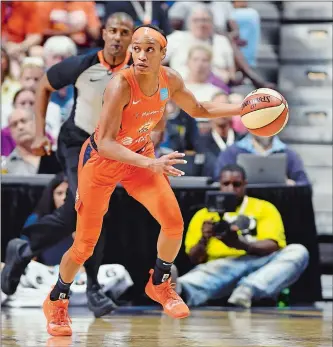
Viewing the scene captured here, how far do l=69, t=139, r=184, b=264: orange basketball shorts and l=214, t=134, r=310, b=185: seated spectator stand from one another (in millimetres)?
3488

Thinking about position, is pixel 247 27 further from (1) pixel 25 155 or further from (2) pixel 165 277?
(2) pixel 165 277

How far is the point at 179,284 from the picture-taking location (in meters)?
8.92

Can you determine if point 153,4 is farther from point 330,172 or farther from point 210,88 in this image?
point 330,172

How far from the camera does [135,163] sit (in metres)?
5.55

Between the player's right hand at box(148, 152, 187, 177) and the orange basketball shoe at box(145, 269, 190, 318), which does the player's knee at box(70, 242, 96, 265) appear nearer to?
the orange basketball shoe at box(145, 269, 190, 318)

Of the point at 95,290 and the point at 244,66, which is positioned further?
the point at 244,66

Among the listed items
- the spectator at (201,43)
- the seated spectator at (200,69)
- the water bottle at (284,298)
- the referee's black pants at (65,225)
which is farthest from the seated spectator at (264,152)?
the referee's black pants at (65,225)

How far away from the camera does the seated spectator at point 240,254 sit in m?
9.00

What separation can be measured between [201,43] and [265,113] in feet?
16.3

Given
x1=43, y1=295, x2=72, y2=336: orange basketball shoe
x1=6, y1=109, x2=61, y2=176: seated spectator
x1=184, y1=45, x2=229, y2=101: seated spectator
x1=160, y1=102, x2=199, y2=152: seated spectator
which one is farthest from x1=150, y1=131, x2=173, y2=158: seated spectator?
x1=43, y1=295, x2=72, y2=336: orange basketball shoe

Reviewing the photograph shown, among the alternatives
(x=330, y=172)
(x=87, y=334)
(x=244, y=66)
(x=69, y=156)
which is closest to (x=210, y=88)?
(x=244, y=66)

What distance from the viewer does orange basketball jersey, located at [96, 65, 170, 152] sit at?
5.82 m

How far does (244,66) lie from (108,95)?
5.55m

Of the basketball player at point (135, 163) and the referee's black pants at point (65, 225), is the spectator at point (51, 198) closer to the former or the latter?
the referee's black pants at point (65, 225)
